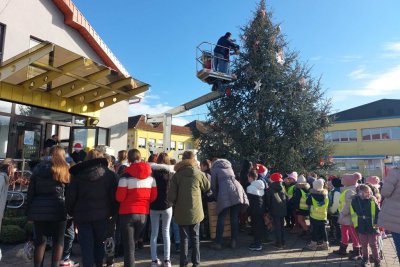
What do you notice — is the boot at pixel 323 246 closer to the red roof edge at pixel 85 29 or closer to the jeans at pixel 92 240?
the jeans at pixel 92 240

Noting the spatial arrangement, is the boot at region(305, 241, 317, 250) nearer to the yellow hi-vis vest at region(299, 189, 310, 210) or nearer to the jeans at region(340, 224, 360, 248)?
the jeans at region(340, 224, 360, 248)

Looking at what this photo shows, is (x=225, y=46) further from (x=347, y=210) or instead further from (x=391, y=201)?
(x=391, y=201)

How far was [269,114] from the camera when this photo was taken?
12.9m

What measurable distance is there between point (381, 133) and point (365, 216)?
137 feet

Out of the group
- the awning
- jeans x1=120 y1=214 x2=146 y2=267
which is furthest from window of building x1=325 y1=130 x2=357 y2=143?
jeans x1=120 y1=214 x2=146 y2=267

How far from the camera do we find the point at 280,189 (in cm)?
769

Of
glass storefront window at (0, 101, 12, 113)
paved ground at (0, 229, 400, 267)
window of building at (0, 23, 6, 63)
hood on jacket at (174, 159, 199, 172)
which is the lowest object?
paved ground at (0, 229, 400, 267)

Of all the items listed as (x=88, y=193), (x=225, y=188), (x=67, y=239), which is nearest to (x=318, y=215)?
(x=225, y=188)

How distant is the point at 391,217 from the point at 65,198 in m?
4.90

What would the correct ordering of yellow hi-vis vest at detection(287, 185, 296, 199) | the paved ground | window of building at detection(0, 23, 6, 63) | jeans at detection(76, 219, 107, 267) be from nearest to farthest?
jeans at detection(76, 219, 107, 267) → the paved ground → yellow hi-vis vest at detection(287, 185, 296, 199) → window of building at detection(0, 23, 6, 63)

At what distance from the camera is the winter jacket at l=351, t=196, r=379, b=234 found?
5889mm

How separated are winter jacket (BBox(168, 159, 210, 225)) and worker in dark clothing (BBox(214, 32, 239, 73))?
8.45 metres

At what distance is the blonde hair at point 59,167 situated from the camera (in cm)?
481

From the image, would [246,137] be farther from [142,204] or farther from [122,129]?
[142,204]
